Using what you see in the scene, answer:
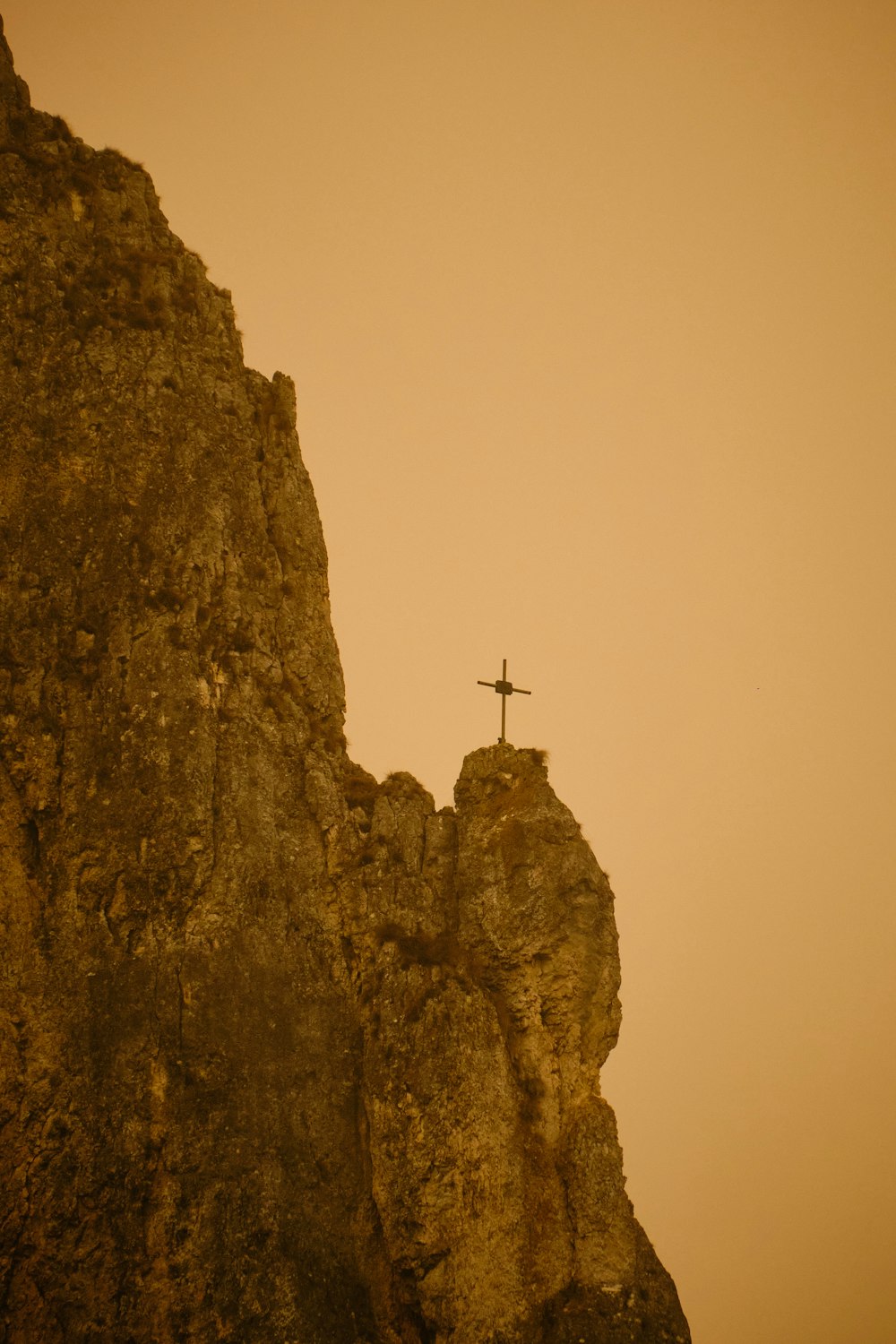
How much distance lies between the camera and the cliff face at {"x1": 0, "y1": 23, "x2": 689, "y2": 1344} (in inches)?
689

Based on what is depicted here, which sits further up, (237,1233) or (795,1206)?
(237,1233)

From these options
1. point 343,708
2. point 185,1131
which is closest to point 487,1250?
point 185,1131

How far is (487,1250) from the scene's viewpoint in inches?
756

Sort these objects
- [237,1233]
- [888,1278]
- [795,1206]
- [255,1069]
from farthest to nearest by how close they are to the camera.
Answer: [795,1206] < [888,1278] < [255,1069] < [237,1233]

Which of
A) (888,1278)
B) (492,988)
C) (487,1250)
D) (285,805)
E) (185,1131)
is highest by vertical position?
(285,805)

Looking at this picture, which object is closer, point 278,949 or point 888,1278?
point 278,949

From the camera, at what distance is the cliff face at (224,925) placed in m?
17.5

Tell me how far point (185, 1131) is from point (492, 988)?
22.9ft

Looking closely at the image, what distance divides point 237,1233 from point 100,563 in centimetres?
1300

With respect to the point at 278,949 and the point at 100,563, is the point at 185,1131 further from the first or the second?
the point at 100,563

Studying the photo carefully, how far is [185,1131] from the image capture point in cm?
1780

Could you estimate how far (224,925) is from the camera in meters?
19.4

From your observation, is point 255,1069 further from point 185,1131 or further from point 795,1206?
point 795,1206

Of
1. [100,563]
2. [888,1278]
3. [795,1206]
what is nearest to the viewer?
[100,563]
